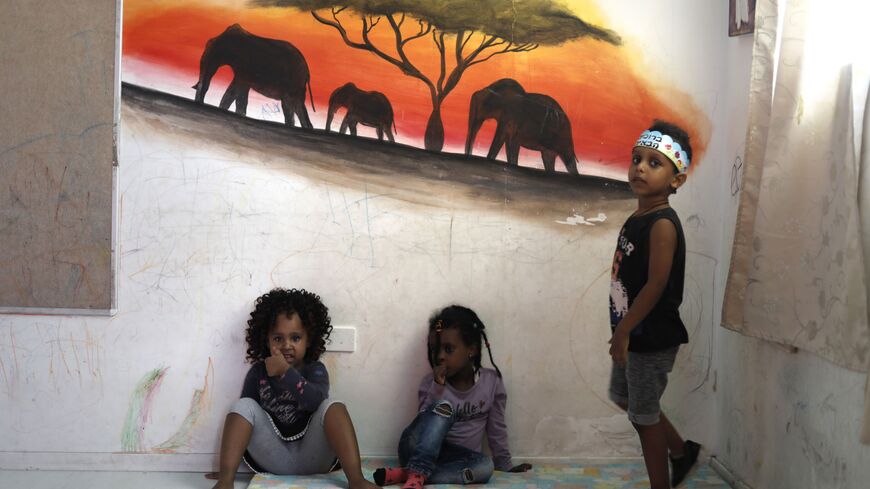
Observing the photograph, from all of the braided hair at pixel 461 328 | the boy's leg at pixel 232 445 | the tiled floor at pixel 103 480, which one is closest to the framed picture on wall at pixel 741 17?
the braided hair at pixel 461 328

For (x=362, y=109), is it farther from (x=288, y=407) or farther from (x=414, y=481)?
(x=414, y=481)

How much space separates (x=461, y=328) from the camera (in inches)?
112

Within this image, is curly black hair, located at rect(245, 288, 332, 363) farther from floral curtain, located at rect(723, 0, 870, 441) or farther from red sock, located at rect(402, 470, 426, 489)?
floral curtain, located at rect(723, 0, 870, 441)

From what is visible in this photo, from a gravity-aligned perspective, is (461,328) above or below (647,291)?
below

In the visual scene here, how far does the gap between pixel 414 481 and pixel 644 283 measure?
914 mm


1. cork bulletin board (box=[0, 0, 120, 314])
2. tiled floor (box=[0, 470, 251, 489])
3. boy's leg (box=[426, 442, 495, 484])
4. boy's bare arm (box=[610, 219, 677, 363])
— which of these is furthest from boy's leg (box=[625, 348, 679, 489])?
cork bulletin board (box=[0, 0, 120, 314])

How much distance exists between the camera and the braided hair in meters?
2.85

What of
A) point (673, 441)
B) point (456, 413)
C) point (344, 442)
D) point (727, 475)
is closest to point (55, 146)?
point (344, 442)

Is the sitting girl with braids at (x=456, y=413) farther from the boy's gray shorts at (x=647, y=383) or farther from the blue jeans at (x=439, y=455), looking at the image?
the boy's gray shorts at (x=647, y=383)

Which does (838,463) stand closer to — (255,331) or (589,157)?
(589,157)

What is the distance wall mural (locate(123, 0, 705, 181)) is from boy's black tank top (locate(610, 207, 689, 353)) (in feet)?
1.74

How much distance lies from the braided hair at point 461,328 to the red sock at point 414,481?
0.37 m

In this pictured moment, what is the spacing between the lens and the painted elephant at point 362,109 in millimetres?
2865

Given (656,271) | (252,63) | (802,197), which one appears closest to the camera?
(802,197)
